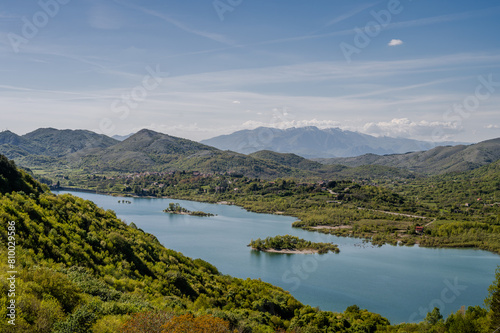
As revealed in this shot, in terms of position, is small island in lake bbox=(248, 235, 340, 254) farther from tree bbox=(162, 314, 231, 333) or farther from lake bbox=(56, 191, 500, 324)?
tree bbox=(162, 314, 231, 333)

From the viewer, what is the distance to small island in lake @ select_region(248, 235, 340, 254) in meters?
48.6

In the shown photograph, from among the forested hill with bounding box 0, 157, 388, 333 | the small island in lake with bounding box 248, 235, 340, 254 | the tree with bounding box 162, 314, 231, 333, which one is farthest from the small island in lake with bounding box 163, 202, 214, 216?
the tree with bounding box 162, 314, 231, 333

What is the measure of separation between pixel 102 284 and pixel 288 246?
4042 centimetres

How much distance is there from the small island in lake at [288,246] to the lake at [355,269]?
5.33 ft

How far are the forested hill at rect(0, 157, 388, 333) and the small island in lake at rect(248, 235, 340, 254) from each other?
2439 cm

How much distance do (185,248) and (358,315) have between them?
2835 centimetres

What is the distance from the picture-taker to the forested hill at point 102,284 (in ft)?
24.9

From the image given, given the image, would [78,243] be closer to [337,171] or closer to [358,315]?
[358,315]

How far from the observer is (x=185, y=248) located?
46375 millimetres

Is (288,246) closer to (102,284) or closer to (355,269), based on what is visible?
(355,269)

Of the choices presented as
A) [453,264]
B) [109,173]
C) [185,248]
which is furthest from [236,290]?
[109,173]

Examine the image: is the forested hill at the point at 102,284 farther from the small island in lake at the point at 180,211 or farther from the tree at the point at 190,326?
the small island in lake at the point at 180,211

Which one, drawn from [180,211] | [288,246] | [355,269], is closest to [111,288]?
[355,269]

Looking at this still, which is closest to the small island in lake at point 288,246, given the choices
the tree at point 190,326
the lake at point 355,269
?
the lake at point 355,269
